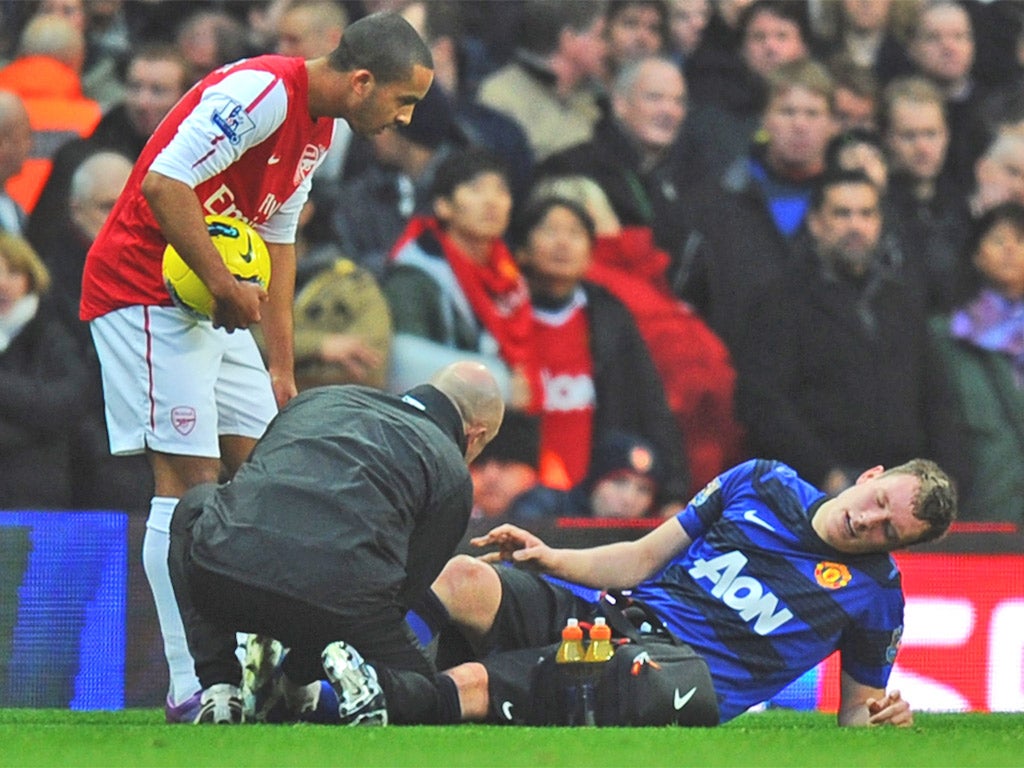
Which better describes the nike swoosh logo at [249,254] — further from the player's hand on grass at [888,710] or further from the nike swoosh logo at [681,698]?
the player's hand on grass at [888,710]

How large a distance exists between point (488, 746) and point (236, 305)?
1.47 meters

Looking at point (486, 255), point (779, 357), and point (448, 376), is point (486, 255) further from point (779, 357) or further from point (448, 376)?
point (448, 376)

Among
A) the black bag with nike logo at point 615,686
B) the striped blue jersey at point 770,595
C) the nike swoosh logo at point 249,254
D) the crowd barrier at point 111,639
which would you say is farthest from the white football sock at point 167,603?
the striped blue jersey at point 770,595

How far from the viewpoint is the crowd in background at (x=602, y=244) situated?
317 inches

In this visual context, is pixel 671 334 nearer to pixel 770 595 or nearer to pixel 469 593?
pixel 770 595

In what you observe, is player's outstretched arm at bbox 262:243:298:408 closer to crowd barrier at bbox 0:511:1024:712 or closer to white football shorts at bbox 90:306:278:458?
white football shorts at bbox 90:306:278:458

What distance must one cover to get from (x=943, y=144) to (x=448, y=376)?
5075 mm

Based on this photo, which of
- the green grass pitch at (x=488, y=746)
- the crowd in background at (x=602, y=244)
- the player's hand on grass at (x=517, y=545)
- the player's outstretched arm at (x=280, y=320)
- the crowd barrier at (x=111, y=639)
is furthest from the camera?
the crowd in background at (x=602, y=244)

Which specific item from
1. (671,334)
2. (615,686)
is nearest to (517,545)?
(615,686)

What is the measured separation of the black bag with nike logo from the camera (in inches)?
207

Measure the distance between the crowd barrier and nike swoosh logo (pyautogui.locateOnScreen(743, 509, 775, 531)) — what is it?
142 centimetres

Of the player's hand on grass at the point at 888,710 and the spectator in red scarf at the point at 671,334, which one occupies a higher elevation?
the spectator in red scarf at the point at 671,334

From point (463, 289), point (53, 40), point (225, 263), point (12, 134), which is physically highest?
point (53, 40)

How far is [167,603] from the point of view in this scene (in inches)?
221
